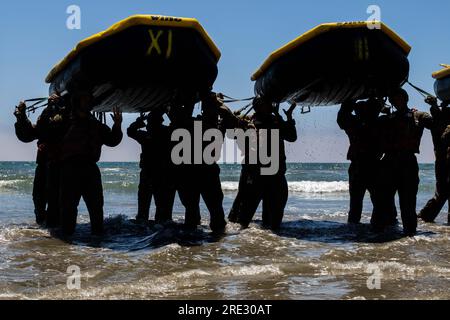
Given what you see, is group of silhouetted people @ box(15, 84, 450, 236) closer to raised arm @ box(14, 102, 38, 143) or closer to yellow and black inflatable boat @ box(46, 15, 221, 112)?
raised arm @ box(14, 102, 38, 143)

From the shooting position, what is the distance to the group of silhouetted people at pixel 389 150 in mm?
7562

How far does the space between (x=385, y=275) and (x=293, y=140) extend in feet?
10.4

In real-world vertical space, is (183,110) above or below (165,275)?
above

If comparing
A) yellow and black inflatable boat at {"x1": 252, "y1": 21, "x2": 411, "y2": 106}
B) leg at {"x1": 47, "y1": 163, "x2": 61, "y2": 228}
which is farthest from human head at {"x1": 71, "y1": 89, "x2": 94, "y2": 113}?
yellow and black inflatable boat at {"x1": 252, "y1": 21, "x2": 411, "y2": 106}

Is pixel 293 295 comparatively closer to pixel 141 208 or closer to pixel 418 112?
pixel 418 112

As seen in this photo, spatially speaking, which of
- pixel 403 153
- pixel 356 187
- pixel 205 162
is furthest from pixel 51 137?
pixel 403 153

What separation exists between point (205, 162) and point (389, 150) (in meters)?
2.30

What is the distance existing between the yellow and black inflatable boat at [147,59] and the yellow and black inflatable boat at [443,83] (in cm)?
409

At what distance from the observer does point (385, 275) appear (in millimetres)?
5113

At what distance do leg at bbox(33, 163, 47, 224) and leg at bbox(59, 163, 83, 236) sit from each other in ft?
5.50

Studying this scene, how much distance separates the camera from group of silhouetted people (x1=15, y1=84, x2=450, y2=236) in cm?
731

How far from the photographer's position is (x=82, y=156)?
285 inches

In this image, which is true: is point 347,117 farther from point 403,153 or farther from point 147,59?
point 147,59
